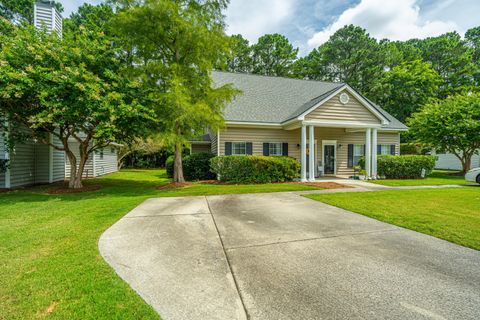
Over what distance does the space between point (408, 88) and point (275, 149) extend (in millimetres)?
24511

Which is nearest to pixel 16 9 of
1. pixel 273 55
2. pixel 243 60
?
pixel 243 60

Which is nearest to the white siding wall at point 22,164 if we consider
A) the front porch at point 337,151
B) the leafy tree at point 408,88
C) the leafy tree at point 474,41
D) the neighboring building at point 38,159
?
the neighboring building at point 38,159

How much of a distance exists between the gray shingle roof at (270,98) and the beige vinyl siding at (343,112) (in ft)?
1.55

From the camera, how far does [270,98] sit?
51.8ft

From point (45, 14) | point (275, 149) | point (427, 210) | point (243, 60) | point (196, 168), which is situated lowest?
point (427, 210)

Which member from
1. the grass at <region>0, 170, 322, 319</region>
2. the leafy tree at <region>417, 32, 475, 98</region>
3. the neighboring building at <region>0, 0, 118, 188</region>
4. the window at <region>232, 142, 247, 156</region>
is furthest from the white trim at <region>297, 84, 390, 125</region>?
the leafy tree at <region>417, 32, 475, 98</region>

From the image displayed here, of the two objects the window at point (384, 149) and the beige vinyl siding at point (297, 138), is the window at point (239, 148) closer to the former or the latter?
the beige vinyl siding at point (297, 138)

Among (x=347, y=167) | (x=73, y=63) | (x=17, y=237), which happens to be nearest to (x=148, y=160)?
(x=73, y=63)

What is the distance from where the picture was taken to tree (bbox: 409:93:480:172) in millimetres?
14195

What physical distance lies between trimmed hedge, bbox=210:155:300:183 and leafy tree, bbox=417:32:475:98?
1304 inches

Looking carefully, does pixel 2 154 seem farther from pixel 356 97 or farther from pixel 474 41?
pixel 474 41

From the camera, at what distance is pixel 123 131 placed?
379 inches

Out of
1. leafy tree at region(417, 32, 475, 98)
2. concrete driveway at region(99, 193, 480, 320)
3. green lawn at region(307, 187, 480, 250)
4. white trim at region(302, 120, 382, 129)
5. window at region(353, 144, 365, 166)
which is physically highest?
leafy tree at region(417, 32, 475, 98)

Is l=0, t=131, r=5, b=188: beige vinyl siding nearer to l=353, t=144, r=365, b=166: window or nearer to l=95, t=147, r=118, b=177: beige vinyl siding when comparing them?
l=95, t=147, r=118, b=177: beige vinyl siding
